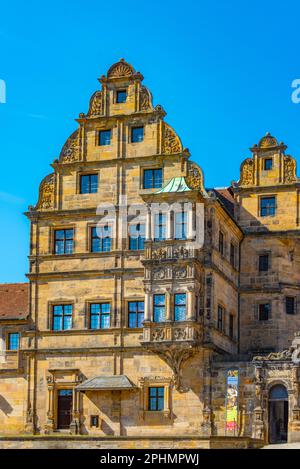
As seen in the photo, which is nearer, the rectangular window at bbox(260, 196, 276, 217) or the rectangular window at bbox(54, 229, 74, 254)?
the rectangular window at bbox(54, 229, 74, 254)

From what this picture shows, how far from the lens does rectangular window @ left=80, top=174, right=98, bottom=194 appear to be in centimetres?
6600

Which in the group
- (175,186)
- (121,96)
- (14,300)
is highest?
(121,96)

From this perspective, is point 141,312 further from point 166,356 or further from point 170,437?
point 170,437

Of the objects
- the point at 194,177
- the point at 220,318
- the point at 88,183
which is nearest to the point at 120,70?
the point at 88,183

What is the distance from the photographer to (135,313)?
6341cm

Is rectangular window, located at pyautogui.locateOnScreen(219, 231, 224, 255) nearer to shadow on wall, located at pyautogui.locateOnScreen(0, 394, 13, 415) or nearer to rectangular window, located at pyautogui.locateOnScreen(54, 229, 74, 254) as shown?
rectangular window, located at pyautogui.locateOnScreen(54, 229, 74, 254)

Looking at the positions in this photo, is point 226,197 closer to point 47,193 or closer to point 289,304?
point 289,304

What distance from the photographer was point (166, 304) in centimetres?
6144

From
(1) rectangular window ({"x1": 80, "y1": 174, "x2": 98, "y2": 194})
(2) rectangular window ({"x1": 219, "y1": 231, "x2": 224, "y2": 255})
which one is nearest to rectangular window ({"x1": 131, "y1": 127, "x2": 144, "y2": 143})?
(1) rectangular window ({"x1": 80, "y1": 174, "x2": 98, "y2": 194})

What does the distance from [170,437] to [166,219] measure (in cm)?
1327

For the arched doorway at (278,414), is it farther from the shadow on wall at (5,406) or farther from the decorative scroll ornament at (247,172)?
the shadow on wall at (5,406)

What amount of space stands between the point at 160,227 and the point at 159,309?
414 centimetres

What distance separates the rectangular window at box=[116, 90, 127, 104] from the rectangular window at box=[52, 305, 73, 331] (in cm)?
1116
